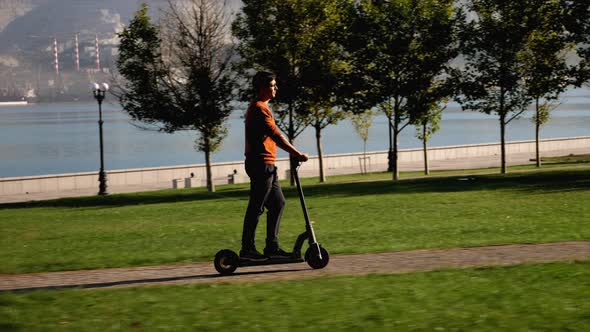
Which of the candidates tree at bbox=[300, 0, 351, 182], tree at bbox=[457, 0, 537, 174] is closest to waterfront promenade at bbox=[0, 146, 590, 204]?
tree at bbox=[457, 0, 537, 174]

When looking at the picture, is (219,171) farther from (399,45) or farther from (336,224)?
(336,224)

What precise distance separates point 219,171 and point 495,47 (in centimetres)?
2299

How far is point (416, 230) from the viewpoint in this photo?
1263 cm

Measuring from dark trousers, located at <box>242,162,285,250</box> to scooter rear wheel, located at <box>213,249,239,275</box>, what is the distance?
17 centimetres

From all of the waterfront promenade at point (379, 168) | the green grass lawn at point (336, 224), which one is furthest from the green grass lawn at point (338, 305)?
the waterfront promenade at point (379, 168)

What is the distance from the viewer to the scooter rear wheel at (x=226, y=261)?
8344 mm

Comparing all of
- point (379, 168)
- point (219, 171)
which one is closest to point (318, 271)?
point (219, 171)

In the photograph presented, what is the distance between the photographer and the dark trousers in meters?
8.21

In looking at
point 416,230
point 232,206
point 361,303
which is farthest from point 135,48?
point 361,303

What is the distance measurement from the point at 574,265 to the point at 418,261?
1.70m

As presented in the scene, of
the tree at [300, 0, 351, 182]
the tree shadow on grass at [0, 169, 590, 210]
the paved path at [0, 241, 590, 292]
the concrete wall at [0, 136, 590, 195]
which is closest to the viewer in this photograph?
the paved path at [0, 241, 590, 292]

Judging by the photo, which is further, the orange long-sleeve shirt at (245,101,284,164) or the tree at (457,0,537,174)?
the tree at (457,0,537,174)

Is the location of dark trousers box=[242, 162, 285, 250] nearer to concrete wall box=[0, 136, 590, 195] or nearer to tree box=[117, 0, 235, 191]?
tree box=[117, 0, 235, 191]

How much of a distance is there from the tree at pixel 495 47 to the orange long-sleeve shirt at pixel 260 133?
84.7 ft
